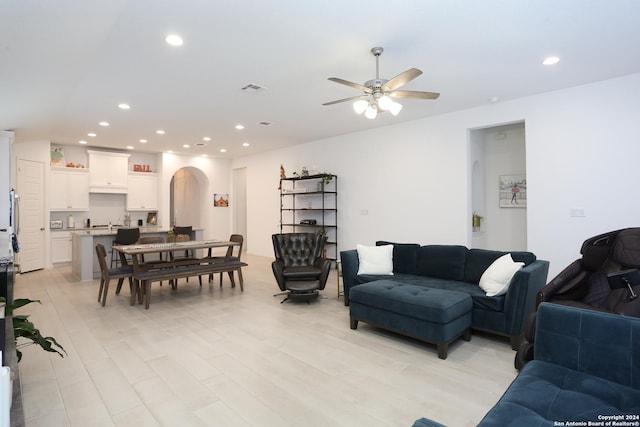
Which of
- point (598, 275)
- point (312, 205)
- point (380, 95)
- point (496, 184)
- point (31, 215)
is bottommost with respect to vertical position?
point (598, 275)

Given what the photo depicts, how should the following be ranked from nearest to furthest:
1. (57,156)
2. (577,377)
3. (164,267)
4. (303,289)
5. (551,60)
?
1. (577,377)
2. (551,60)
3. (303,289)
4. (164,267)
5. (57,156)

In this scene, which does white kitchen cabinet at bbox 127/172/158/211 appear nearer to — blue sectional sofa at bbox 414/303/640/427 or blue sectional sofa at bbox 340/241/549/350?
blue sectional sofa at bbox 340/241/549/350

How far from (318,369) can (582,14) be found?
11.7 ft

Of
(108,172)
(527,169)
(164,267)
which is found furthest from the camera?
(108,172)

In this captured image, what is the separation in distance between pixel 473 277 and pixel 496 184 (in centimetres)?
277

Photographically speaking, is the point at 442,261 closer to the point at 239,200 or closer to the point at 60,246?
the point at 239,200

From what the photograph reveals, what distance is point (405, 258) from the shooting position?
4.69m

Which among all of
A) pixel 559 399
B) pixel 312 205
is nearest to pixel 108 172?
pixel 312 205

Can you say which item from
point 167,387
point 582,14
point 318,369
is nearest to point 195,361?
point 167,387

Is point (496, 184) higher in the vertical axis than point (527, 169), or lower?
lower

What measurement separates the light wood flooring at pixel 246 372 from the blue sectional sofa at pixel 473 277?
28 cm

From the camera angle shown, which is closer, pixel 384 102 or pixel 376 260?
pixel 384 102

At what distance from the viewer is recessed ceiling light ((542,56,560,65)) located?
3.51 meters

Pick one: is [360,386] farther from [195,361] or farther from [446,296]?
[195,361]
